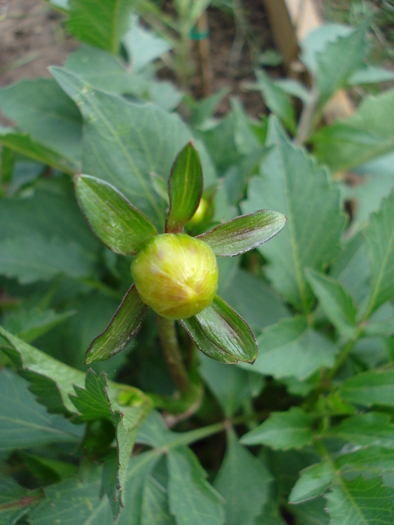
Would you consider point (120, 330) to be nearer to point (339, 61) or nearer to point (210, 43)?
point (339, 61)

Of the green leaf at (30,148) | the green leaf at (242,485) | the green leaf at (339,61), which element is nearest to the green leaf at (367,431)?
the green leaf at (242,485)

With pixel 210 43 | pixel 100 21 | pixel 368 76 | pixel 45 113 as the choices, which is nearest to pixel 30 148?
pixel 45 113

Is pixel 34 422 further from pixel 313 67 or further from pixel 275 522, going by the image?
pixel 313 67

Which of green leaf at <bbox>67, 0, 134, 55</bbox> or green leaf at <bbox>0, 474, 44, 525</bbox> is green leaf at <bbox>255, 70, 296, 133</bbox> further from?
green leaf at <bbox>0, 474, 44, 525</bbox>

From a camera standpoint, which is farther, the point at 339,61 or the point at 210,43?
the point at 210,43

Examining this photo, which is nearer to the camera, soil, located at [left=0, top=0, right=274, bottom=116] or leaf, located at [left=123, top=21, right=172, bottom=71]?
leaf, located at [left=123, top=21, right=172, bottom=71]

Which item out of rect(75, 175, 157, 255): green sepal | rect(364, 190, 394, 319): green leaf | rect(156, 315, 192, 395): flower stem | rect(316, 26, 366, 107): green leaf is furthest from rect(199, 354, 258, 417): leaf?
rect(316, 26, 366, 107): green leaf
